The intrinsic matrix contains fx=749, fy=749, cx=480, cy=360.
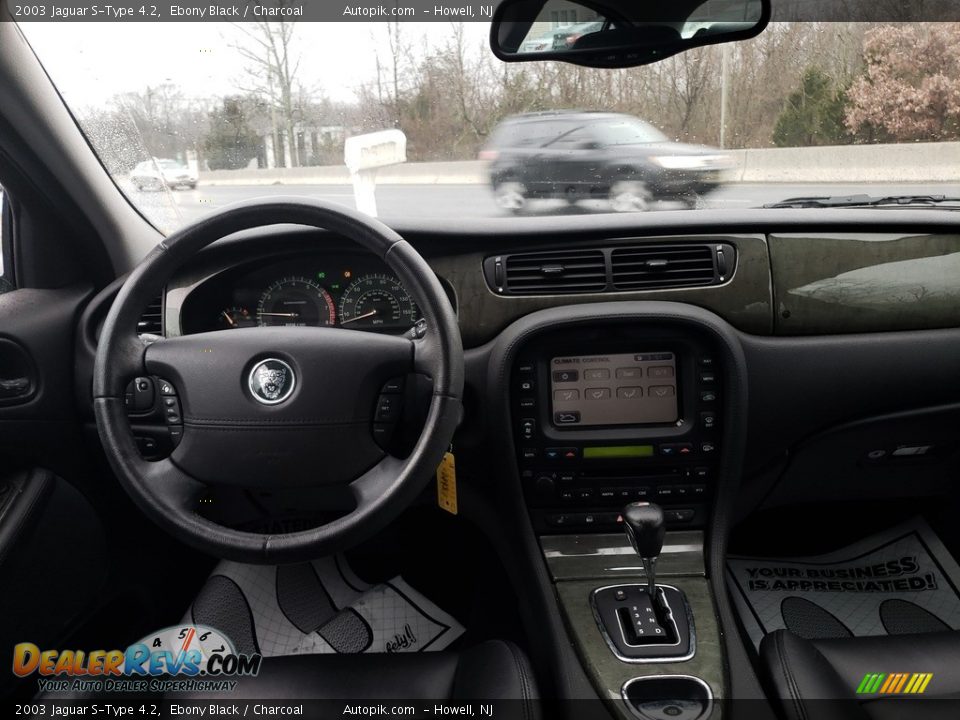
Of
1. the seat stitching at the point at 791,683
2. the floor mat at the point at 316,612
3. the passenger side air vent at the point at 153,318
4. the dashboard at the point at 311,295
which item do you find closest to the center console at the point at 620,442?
the seat stitching at the point at 791,683

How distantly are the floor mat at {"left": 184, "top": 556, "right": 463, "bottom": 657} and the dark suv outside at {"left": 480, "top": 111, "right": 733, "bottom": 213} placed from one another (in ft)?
4.66

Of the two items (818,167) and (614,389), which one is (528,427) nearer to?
(614,389)

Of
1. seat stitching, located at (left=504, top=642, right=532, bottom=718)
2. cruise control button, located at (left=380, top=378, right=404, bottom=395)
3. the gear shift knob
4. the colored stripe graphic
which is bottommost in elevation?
the colored stripe graphic

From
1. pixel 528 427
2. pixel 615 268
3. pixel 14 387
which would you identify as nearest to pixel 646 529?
pixel 528 427

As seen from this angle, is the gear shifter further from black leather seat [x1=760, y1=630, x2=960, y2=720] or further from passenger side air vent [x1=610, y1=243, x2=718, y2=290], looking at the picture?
passenger side air vent [x1=610, y1=243, x2=718, y2=290]

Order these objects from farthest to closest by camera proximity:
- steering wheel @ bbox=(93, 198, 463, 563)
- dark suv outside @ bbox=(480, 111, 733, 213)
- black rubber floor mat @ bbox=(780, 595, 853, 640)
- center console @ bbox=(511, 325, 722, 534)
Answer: black rubber floor mat @ bbox=(780, 595, 853, 640) → dark suv outside @ bbox=(480, 111, 733, 213) → center console @ bbox=(511, 325, 722, 534) → steering wheel @ bbox=(93, 198, 463, 563)

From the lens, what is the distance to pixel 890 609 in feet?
8.41

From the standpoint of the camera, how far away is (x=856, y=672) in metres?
1.75

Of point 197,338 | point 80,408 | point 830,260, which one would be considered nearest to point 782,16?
point 830,260

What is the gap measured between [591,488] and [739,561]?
921 mm

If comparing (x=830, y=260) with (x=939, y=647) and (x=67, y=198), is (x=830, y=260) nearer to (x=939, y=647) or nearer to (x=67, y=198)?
(x=939, y=647)

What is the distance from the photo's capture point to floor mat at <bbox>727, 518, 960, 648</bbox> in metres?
2.51

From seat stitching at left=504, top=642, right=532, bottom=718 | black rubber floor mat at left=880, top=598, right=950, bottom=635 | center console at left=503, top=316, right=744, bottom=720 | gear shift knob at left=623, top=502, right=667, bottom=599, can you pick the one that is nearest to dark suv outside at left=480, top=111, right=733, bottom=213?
center console at left=503, top=316, right=744, bottom=720

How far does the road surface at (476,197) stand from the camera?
7.38 feet
